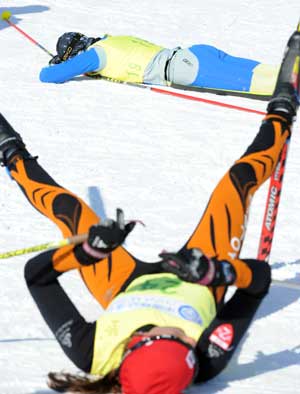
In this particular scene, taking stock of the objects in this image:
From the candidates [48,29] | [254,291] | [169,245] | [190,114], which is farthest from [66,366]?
[48,29]

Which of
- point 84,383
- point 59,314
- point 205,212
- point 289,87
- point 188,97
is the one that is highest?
point 289,87

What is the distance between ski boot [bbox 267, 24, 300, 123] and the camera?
4.48 metres

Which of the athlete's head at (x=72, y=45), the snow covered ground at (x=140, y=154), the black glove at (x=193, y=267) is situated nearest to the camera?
the black glove at (x=193, y=267)

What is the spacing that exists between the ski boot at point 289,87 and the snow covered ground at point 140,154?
86 cm

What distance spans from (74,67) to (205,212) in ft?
10.6

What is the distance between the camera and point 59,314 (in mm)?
3820

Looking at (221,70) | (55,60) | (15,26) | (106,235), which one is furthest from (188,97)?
(106,235)

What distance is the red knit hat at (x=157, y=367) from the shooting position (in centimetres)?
342

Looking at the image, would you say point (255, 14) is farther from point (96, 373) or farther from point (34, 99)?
point (96, 373)

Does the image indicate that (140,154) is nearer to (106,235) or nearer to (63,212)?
(63,212)

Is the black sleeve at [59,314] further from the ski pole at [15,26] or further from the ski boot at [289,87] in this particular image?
the ski pole at [15,26]

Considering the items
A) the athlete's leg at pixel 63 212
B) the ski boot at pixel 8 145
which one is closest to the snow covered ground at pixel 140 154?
the athlete's leg at pixel 63 212

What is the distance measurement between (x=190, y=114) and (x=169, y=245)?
2.01 meters

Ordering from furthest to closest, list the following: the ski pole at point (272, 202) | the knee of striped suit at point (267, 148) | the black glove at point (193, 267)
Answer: the ski pole at point (272, 202) < the knee of striped suit at point (267, 148) < the black glove at point (193, 267)
